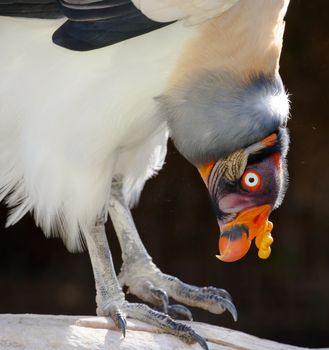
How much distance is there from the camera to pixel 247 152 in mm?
4148

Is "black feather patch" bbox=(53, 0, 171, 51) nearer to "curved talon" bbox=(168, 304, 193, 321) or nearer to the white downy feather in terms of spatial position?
the white downy feather

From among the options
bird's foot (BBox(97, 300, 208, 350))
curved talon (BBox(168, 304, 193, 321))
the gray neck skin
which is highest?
the gray neck skin

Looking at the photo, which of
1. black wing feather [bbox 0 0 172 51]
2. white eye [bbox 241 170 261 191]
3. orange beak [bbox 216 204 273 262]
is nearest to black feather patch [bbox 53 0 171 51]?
black wing feather [bbox 0 0 172 51]

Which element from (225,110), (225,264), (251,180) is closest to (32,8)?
(225,110)

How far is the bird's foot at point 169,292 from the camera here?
4516 mm

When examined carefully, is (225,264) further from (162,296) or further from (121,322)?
(121,322)

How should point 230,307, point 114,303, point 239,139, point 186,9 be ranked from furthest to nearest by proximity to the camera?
point 230,307 < point 114,303 < point 239,139 < point 186,9

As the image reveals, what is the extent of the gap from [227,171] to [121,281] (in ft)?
2.64

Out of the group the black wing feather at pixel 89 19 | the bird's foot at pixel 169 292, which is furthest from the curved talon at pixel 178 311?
the black wing feather at pixel 89 19

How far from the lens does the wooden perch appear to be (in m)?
4.06

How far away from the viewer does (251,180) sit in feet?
13.6

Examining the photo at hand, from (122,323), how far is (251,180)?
2.25 feet

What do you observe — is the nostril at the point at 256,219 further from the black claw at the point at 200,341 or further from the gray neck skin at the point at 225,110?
the black claw at the point at 200,341

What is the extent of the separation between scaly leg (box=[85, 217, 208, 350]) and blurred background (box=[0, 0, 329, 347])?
202cm
